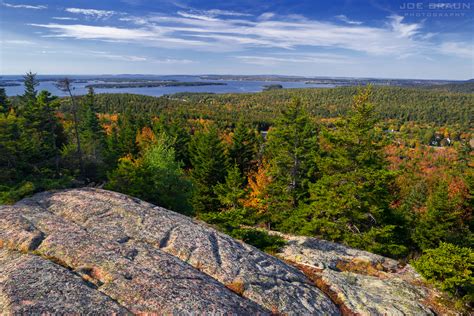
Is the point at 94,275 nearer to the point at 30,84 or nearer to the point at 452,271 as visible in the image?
the point at 452,271

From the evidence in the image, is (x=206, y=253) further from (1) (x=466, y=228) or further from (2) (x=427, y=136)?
(2) (x=427, y=136)

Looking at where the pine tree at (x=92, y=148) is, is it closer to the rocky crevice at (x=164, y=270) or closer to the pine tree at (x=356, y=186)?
the rocky crevice at (x=164, y=270)

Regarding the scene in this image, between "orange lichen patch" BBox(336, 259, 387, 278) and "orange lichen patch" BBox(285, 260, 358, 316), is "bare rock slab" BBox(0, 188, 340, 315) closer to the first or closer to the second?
"orange lichen patch" BBox(285, 260, 358, 316)

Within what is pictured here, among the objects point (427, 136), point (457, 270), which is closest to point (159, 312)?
point (457, 270)

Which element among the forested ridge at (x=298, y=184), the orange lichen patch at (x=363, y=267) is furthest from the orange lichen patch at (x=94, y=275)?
the orange lichen patch at (x=363, y=267)

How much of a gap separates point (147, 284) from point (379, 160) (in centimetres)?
1859

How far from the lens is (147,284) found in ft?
30.5

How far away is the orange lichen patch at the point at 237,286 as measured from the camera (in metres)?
10.1

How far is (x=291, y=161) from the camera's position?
2655cm

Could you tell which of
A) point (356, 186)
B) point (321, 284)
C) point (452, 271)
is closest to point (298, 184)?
Answer: point (356, 186)

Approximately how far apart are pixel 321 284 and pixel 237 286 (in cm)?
413

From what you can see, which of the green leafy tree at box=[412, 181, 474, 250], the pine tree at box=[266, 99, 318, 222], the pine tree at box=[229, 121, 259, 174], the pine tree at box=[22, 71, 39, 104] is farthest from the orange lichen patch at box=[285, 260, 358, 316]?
the pine tree at box=[22, 71, 39, 104]

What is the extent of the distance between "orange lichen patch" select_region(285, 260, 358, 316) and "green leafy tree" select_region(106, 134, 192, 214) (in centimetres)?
1533

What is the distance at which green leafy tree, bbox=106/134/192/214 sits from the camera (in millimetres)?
25109
